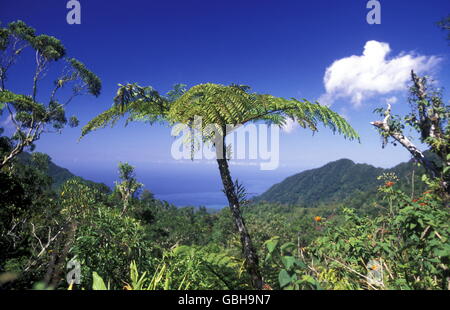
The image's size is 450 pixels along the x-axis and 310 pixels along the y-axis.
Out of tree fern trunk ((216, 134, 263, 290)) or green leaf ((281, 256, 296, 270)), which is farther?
tree fern trunk ((216, 134, 263, 290))

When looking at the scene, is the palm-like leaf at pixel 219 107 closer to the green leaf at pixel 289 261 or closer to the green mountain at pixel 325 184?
the green leaf at pixel 289 261

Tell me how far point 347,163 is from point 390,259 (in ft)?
537

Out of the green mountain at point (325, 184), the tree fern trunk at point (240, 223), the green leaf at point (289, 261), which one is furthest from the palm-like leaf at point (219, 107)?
the green mountain at point (325, 184)

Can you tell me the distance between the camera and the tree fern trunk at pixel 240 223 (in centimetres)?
228

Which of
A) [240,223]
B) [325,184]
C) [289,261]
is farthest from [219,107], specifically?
[325,184]

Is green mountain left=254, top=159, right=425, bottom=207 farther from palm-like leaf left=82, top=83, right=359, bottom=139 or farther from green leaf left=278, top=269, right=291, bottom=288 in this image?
green leaf left=278, top=269, right=291, bottom=288

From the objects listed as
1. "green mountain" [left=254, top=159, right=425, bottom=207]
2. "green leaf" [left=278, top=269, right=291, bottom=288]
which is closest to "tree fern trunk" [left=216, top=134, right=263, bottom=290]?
"green leaf" [left=278, top=269, right=291, bottom=288]

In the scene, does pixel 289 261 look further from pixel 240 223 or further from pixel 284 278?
pixel 240 223

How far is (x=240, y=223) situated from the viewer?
2518 mm

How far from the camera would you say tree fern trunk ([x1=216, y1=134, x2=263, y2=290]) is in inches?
89.7

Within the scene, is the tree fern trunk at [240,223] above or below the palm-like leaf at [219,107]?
below

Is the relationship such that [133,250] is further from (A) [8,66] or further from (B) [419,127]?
(A) [8,66]

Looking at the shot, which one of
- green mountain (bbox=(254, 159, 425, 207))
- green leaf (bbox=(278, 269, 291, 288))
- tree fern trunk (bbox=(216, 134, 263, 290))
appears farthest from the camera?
green mountain (bbox=(254, 159, 425, 207))
